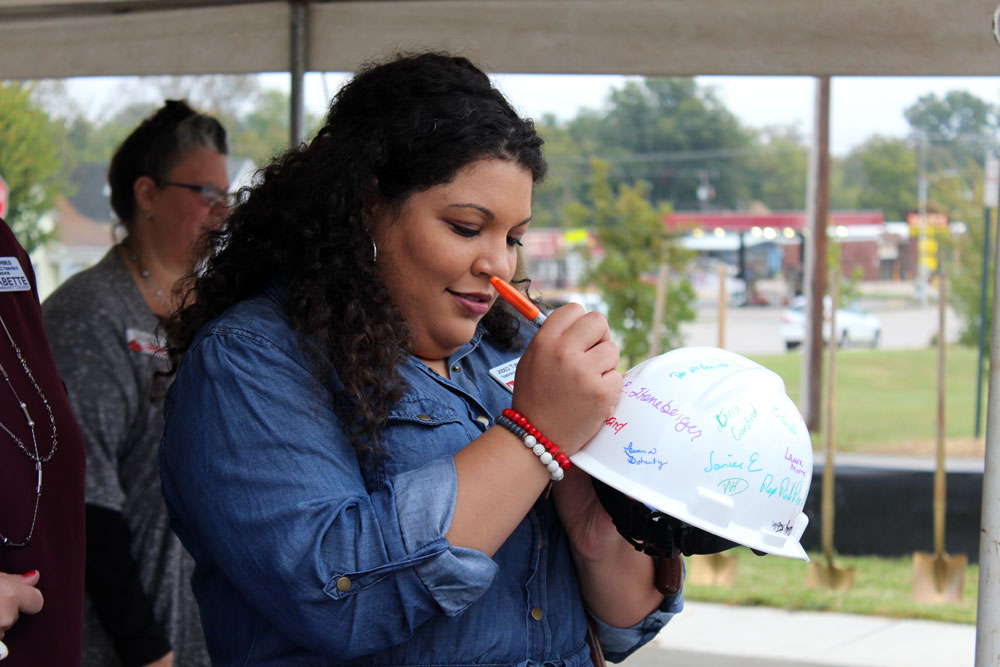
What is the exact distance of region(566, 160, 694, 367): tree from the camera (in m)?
9.88

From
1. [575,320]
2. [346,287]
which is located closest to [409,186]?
[346,287]

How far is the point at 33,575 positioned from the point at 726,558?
A: 510 cm

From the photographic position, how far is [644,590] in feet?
4.85

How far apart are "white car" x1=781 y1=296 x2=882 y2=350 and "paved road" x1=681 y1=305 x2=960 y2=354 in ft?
0.78

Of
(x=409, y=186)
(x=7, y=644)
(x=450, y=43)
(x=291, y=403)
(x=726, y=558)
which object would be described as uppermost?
(x=450, y=43)

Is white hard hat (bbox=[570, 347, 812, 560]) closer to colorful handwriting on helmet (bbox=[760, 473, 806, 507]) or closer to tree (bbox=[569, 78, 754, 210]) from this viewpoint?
colorful handwriting on helmet (bbox=[760, 473, 806, 507])

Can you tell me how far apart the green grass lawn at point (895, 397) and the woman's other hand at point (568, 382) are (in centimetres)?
904

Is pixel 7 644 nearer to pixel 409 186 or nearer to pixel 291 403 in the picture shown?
pixel 291 403

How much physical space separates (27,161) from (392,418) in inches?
405

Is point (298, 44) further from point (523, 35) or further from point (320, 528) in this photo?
point (320, 528)

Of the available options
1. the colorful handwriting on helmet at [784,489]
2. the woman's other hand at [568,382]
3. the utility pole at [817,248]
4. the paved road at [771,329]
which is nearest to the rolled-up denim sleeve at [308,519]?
the woman's other hand at [568,382]

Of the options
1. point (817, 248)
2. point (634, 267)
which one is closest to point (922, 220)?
point (817, 248)

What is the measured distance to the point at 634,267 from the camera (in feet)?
33.4

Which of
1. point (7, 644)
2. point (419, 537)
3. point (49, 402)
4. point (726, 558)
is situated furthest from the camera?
point (726, 558)
